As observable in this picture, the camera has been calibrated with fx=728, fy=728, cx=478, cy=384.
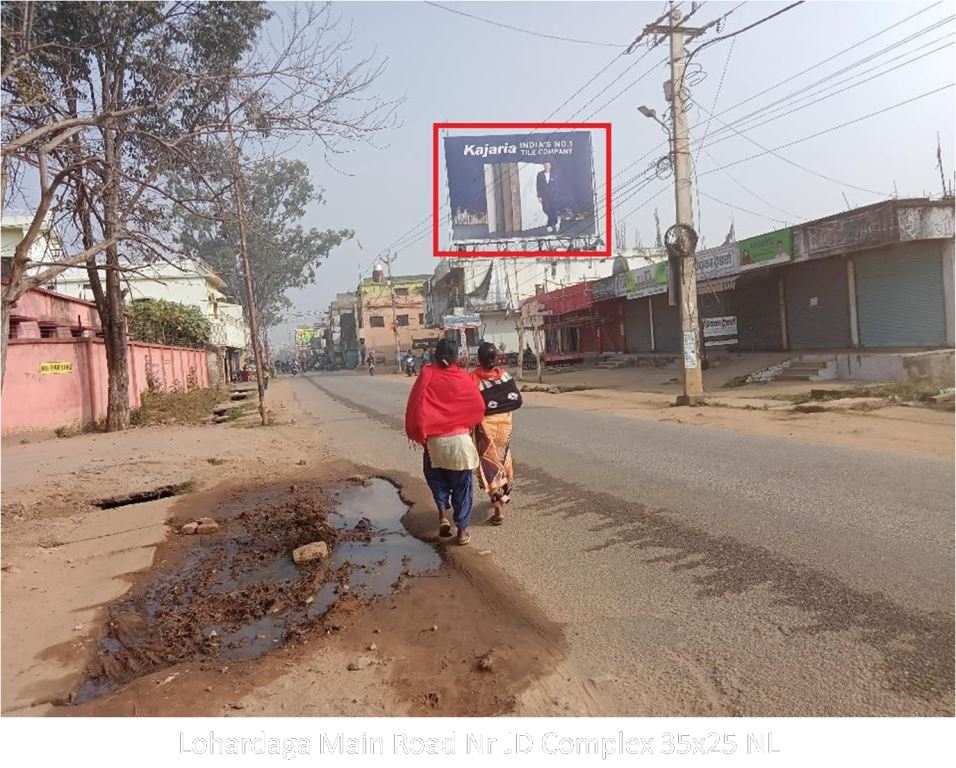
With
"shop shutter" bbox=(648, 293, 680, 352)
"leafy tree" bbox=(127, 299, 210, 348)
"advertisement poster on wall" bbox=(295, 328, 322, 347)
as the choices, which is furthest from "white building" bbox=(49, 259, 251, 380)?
"advertisement poster on wall" bbox=(295, 328, 322, 347)

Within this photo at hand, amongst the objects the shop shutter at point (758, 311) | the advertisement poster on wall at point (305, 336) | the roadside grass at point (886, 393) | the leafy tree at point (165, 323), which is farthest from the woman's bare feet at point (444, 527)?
the advertisement poster on wall at point (305, 336)

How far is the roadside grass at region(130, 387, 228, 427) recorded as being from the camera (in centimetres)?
1847

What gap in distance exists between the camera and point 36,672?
3.73m

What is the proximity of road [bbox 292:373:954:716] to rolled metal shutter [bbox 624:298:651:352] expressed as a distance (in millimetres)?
23371

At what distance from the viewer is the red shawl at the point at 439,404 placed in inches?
214

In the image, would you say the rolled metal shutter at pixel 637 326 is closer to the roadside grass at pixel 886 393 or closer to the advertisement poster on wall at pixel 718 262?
the advertisement poster on wall at pixel 718 262

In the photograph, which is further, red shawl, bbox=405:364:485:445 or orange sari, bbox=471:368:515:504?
orange sari, bbox=471:368:515:504

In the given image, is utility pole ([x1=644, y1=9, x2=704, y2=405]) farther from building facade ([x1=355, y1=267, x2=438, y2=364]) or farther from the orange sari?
building facade ([x1=355, y1=267, x2=438, y2=364])

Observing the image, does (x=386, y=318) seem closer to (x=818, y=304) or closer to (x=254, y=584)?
(x=818, y=304)

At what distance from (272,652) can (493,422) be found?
2773 mm

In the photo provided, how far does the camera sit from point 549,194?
104ft

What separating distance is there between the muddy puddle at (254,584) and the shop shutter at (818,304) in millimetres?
16220

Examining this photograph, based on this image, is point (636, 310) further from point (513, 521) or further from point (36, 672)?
point (36, 672)

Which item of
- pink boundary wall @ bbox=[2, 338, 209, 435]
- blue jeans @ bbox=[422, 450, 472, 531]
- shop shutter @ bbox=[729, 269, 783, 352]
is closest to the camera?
blue jeans @ bbox=[422, 450, 472, 531]
